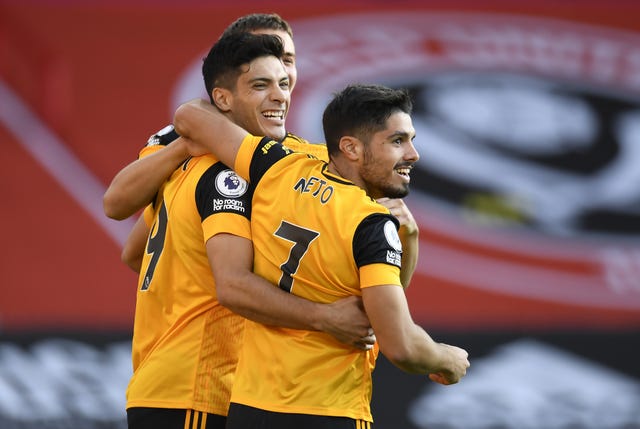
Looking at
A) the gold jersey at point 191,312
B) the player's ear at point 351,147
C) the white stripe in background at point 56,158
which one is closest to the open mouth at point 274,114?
the gold jersey at point 191,312

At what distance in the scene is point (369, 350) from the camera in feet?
13.9

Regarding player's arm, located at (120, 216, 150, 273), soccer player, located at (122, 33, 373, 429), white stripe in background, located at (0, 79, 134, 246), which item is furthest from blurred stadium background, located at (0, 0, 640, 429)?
soccer player, located at (122, 33, 373, 429)

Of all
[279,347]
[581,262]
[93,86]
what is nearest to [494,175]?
[581,262]

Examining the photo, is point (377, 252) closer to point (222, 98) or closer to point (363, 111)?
point (363, 111)

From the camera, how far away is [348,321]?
3.98 m

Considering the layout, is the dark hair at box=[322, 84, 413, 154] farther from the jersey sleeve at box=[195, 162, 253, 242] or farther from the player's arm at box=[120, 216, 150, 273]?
the player's arm at box=[120, 216, 150, 273]

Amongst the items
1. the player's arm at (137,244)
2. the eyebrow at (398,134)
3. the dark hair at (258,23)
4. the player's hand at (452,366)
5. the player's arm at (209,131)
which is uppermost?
the dark hair at (258,23)

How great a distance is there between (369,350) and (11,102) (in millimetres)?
7384

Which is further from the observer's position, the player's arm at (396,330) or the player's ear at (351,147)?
the player's ear at (351,147)

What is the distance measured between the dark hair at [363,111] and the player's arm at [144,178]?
2.12 feet

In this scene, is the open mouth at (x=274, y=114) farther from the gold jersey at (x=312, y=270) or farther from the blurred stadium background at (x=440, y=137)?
the blurred stadium background at (x=440, y=137)

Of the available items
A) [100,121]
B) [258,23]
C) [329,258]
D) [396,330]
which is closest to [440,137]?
[100,121]

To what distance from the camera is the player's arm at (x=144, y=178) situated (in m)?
4.57

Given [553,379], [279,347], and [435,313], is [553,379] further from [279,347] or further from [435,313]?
[279,347]
